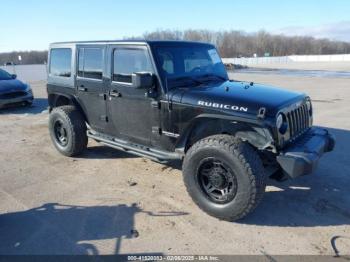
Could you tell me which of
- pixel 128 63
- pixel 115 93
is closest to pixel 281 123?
pixel 128 63

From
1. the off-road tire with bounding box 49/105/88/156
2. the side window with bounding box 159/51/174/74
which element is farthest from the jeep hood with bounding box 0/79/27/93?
the side window with bounding box 159/51/174/74

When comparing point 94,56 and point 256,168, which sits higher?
point 94,56

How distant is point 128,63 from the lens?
5250 millimetres

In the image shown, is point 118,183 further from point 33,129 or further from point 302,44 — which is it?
point 302,44

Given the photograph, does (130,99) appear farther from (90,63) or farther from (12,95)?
(12,95)

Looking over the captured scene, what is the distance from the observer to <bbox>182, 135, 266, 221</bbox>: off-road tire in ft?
13.1

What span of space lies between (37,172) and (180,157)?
2544mm

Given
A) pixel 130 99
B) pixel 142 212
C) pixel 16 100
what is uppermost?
pixel 130 99

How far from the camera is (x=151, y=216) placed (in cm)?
433

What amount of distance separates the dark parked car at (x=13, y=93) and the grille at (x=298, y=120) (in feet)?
32.4

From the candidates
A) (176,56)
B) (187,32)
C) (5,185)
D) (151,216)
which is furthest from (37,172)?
(187,32)

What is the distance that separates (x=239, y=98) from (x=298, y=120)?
35.5 inches

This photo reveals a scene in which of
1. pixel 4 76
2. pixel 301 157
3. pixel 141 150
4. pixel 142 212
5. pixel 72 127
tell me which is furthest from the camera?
pixel 4 76

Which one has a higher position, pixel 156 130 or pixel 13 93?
pixel 156 130
